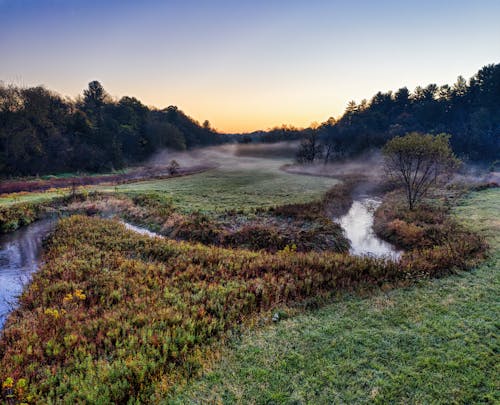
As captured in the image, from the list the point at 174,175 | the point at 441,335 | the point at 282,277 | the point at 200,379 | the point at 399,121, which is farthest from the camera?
the point at 399,121

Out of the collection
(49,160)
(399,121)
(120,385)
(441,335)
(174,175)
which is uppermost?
(399,121)

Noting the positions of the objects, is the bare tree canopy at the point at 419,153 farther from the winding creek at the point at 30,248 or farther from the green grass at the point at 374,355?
the green grass at the point at 374,355

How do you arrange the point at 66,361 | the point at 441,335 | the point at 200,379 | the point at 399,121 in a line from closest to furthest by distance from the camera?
the point at 200,379 < the point at 66,361 < the point at 441,335 < the point at 399,121

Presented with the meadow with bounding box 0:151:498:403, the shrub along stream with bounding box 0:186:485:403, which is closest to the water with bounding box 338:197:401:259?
the shrub along stream with bounding box 0:186:485:403

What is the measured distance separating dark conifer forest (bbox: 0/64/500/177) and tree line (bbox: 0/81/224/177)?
185 mm

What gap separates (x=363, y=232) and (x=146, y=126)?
89.4m

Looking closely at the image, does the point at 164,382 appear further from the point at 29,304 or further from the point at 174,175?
the point at 174,175

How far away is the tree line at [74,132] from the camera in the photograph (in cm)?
5453

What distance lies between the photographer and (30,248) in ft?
59.6

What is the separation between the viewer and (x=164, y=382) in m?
6.70

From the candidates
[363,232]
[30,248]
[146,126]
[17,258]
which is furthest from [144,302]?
[146,126]

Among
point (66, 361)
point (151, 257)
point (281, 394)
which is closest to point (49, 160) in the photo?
point (151, 257)

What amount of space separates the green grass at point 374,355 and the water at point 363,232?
25.0 ft

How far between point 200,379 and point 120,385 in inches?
75.6
